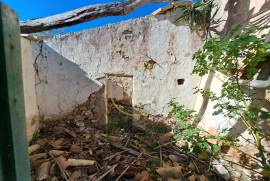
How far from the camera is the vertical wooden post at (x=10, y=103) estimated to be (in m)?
0.51

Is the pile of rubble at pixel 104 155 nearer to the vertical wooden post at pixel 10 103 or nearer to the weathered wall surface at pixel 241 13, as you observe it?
the vertical wooden post at pixel 10 103

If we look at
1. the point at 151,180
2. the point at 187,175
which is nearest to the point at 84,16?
the point at 151,180

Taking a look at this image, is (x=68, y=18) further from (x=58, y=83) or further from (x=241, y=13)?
(x=241, y=13)

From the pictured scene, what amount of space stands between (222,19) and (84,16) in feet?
7.36

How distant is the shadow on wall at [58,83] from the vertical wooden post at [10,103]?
290 cm

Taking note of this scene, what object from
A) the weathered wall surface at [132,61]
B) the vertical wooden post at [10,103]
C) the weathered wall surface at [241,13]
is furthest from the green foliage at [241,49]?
the vertical wooden post at [10,103]

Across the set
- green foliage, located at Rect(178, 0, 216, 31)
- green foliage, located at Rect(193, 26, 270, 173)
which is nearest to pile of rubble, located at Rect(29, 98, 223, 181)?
green foliage, located at Rect(193, 26, 270, 173)

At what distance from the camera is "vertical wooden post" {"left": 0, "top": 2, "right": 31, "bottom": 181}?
1.67 feet

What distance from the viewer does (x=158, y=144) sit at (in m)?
2.92

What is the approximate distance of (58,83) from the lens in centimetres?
351

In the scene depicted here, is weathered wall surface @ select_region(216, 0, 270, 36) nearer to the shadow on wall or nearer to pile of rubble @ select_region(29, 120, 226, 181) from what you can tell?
pile of rubble @ select_region(29, 120, 226, 181)

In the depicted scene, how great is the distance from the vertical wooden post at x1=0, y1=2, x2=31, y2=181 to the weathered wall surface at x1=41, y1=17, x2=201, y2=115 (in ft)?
9.53

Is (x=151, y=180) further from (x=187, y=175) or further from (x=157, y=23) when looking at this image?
(x=157, y=23)

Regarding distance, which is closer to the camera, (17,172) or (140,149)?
(17,172)
